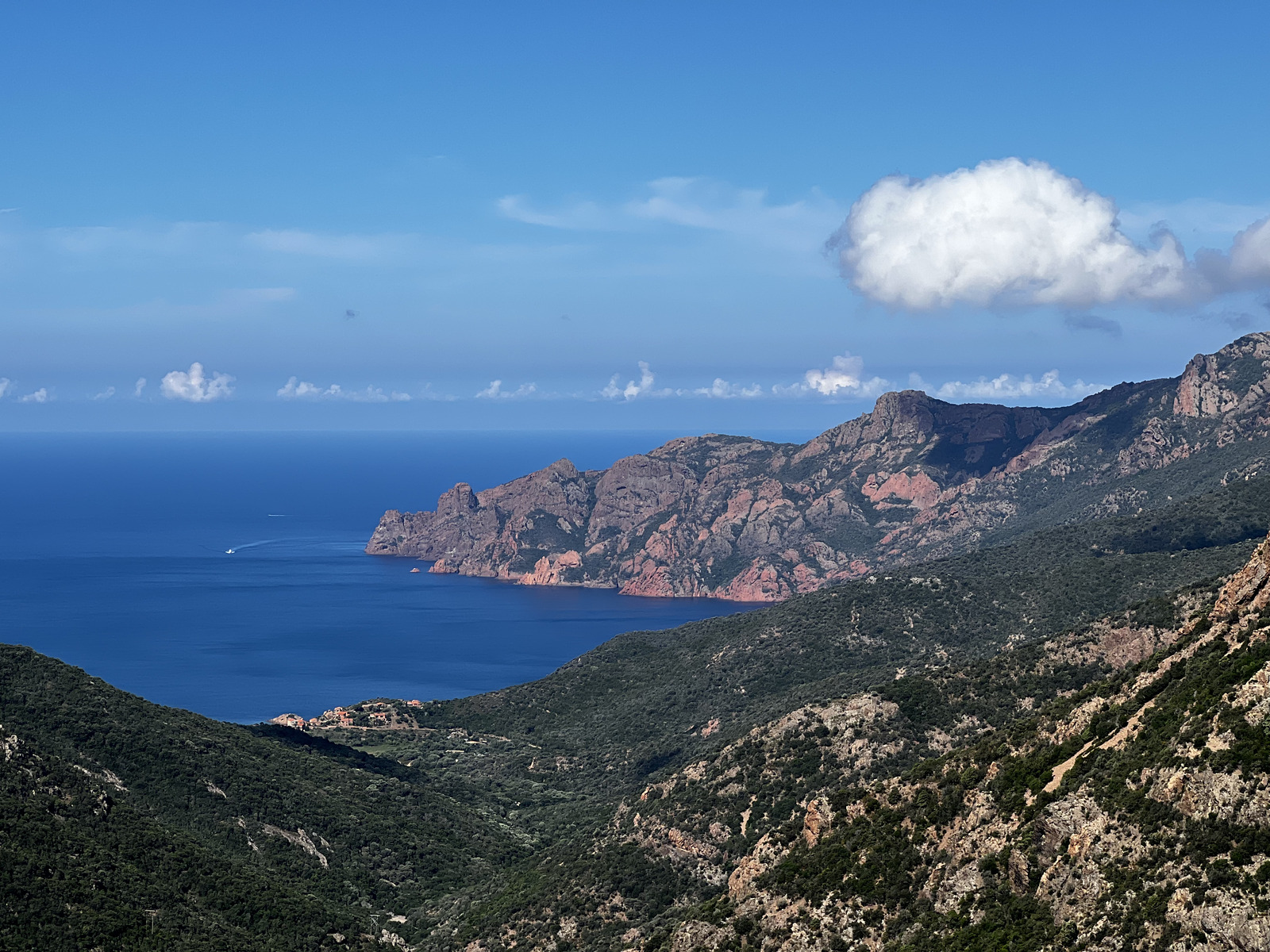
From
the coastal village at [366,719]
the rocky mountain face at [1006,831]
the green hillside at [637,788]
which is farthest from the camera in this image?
the coastal village at [366,719]

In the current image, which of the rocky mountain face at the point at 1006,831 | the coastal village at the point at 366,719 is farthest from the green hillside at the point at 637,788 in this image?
the coastal village at the point at 366,719

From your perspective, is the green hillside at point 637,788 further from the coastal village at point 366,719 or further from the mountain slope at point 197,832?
the coastal village at point 366,719

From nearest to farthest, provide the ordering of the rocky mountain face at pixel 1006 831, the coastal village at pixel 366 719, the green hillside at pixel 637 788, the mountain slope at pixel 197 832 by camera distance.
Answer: the rocky mountain face at pixel 1006 831 < the green hillside at pixel 637 788 < the mountain slope at pixel 197 832 < the coastal village at pixel 366 719

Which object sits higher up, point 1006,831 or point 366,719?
point 1006,831

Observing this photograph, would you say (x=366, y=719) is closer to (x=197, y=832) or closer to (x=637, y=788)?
(x=637, y=788)

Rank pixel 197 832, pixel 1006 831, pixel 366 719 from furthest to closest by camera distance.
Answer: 1. pixel 366 719
2. pixel 197 832
3. pixel 1006 831

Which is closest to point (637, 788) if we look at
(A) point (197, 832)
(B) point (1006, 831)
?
(A) point (197, 832)

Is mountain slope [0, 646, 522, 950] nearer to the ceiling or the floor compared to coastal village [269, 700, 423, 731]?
nearer to the ceiling

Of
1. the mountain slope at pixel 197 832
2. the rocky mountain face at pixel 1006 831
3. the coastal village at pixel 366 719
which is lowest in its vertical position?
the coastal village at pixel 366 719

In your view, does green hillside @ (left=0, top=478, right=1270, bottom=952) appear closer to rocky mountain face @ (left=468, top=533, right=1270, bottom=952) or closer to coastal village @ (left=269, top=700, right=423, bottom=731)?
rocky mountain face @ (left=468, top=533, right=1270, bottom=952)

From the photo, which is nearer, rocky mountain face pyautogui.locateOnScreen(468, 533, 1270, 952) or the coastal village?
rocky mountain face pyautogui.locateOnScreen(468, 533, 1270, 952)

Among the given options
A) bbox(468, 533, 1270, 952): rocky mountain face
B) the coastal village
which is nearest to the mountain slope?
bbox(468, 533, 1270, 952): rocky mountain face
